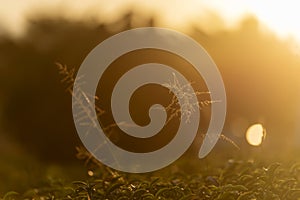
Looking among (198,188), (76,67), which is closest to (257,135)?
(198,188)

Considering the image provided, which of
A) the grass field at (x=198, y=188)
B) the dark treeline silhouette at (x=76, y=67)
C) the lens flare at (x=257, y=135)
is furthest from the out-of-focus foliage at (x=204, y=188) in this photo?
the dark treeline silhouette at (x=76, y=67)

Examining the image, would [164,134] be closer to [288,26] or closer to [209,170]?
[288,26]

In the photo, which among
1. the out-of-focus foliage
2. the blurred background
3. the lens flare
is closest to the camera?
the out-of-focus foliage

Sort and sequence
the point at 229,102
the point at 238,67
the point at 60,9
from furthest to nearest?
the point at 60,9 → the point at 238,67 → the point at 229,102

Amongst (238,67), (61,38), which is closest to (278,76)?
(238,67)

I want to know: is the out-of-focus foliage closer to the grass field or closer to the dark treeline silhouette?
the grass field

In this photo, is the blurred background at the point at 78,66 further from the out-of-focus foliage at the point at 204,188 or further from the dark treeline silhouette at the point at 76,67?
the out-of-focus foliage at the point at 204,188

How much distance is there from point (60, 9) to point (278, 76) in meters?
5.65

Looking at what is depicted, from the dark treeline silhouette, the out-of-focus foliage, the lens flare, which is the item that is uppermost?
the dark treeline silhouette

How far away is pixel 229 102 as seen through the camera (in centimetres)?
1630

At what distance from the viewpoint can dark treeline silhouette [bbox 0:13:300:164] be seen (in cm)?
1458

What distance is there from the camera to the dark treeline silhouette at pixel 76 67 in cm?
1458

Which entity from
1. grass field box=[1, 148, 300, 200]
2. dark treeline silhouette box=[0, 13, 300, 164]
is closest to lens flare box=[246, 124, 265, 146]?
grass field box=[1, 148, 300, 200]

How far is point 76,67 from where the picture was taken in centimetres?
1619
